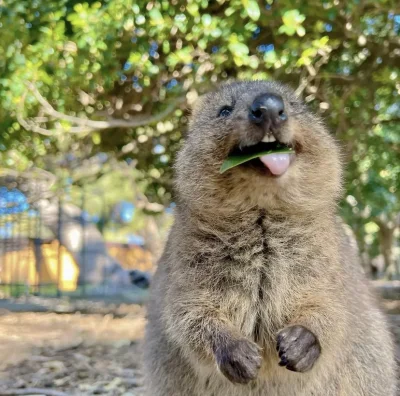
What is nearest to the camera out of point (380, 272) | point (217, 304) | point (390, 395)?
point (217, 304)

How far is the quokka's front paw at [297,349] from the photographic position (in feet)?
7.53

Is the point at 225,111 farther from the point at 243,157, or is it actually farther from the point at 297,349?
the point at 297,349

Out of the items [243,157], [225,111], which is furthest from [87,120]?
[243,157]

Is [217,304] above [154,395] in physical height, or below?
above

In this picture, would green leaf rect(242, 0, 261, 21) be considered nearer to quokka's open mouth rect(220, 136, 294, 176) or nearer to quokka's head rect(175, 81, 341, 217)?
quokka's head rect(175, 81, 341, 217)

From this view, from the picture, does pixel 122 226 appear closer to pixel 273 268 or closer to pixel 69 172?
pixel 69 172

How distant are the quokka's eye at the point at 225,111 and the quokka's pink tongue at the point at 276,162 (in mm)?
458

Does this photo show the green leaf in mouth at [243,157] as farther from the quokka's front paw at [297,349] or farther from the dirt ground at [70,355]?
the dirt ground at [70,355]

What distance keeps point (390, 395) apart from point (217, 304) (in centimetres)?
110

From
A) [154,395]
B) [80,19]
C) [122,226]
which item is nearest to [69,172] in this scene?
[80,19]

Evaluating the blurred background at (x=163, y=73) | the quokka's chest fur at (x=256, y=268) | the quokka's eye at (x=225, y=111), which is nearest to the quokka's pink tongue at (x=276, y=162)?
the quokka's chest fur at (x=256, y=268)

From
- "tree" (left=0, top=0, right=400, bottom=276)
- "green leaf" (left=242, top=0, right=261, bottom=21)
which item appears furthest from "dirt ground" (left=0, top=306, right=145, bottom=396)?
"green leaf" (left=242, top=0, right=261, bottom=21)

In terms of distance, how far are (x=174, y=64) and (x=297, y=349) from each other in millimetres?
3259

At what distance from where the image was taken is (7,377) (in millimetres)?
4566
